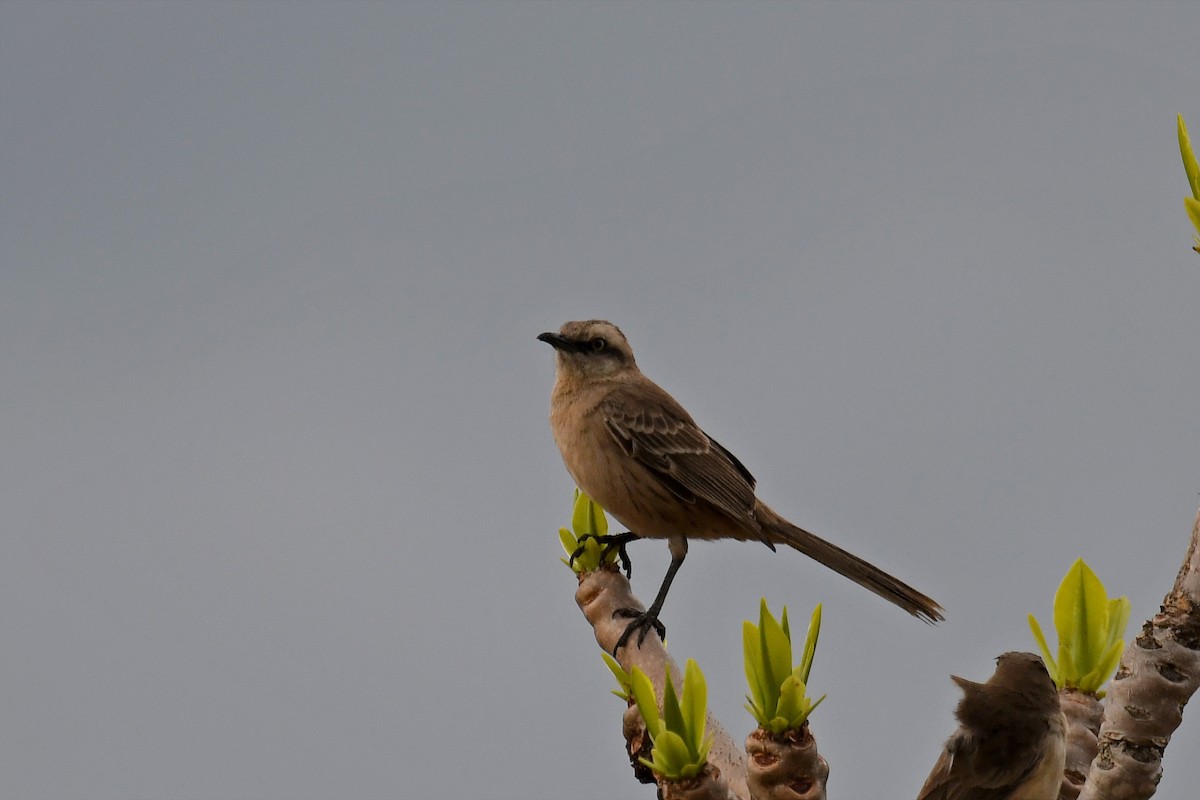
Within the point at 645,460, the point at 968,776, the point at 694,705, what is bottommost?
the point at 968,776

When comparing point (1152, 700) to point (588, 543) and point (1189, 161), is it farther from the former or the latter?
point (588, 543)

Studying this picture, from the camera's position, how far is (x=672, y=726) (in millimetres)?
2752

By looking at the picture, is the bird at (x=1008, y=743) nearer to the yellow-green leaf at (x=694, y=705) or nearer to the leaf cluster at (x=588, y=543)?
the yellow-green leaf at (x=694, y=705)

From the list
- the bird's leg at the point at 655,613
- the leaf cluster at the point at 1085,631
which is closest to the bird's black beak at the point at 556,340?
the bird's leg at the point at 655,613

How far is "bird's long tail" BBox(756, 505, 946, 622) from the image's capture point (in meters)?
4.73

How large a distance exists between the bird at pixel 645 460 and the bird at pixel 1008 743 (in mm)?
1886

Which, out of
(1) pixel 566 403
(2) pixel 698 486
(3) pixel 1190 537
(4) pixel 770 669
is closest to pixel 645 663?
(4) pixel 770 669

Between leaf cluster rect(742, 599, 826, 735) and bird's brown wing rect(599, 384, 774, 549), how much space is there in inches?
113

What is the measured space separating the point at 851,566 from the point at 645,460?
41.9 inches

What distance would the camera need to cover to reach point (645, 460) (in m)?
5.68

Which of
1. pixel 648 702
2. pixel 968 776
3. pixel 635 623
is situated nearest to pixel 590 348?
pixel 635 623

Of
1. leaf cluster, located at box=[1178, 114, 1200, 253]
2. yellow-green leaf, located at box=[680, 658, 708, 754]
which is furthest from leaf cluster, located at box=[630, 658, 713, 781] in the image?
leaf cluster, located at box=[1178, 114, 1200, 253]

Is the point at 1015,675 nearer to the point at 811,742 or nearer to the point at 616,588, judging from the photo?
the point at 811,742

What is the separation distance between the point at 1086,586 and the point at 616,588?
158 cm
